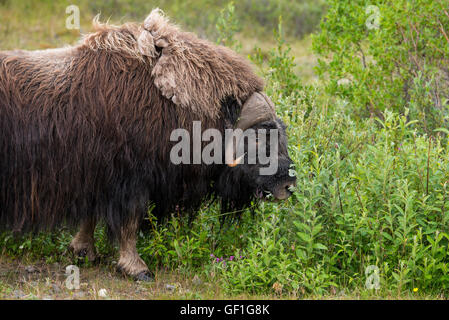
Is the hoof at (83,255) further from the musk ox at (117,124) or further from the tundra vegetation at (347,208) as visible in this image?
the musk ox at (117,124)

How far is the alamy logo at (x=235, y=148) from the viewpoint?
350 cm

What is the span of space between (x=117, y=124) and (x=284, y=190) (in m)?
1.11

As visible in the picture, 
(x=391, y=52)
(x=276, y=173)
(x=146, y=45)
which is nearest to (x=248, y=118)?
(x=276, y=173)

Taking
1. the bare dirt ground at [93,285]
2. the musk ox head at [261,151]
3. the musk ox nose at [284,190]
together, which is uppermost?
the musk ox head at [261,151]

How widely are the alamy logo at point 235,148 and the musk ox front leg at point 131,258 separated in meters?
0.55

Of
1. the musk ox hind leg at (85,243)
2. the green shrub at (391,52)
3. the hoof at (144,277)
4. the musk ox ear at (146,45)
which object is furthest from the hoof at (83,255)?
the green shrub at (391,52)

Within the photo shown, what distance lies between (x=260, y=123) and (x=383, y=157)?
0.78 metres

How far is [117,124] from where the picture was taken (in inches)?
132

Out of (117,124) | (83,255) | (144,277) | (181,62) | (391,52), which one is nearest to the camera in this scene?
(117,124)

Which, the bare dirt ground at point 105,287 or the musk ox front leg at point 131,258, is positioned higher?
the musk ox front leg at point 131,258

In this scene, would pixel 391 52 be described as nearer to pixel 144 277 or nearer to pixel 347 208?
pixel 347 208

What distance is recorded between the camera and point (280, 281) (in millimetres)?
3250

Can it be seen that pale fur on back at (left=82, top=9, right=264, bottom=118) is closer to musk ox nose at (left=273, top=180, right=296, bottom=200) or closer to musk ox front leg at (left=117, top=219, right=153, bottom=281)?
musk ox nose at (left=273, top=180, right=296, bottom=200)

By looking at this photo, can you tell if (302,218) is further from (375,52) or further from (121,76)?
(375,52)
